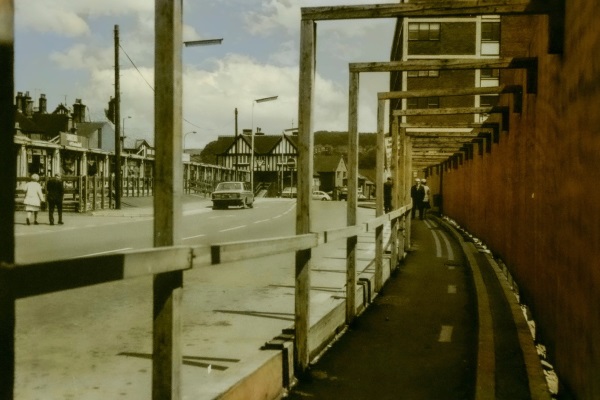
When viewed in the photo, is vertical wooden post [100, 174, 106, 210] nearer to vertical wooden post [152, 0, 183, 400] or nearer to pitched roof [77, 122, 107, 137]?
vertical wooden post [152, 0, 183, 400]

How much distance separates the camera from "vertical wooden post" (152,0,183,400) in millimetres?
3010

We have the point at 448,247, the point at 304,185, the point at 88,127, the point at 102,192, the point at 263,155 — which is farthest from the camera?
the point at 263,155

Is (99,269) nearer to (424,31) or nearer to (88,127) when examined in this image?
(424,31)

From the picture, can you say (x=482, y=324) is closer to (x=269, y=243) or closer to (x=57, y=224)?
(x=269, y=243)

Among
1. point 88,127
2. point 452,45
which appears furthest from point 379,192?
point 88,127

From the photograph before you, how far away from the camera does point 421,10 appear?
20.8 ft

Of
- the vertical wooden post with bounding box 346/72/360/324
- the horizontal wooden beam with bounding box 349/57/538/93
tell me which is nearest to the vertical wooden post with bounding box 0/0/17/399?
the vertical wooden post with bounding box 346/72/360/324

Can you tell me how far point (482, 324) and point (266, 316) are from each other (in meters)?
2.66

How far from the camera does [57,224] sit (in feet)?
80.0

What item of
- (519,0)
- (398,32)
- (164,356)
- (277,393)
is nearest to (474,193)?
(519,0)

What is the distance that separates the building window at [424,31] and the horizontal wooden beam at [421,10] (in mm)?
48407

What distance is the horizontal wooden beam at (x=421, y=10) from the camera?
242 inches

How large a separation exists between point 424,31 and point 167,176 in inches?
2080

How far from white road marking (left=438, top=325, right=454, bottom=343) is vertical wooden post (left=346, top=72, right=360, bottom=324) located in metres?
1.03
